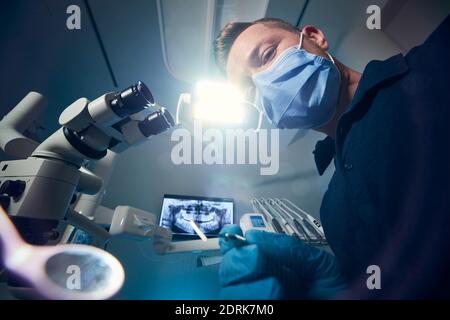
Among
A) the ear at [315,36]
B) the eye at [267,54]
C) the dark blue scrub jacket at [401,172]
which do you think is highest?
the ear at [315,36]

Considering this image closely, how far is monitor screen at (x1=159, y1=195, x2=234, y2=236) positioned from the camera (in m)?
1.04

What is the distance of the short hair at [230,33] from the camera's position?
77 centimetres

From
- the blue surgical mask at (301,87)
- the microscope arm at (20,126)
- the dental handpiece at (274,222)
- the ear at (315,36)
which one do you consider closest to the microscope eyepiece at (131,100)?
the microscope arm at (20,126)

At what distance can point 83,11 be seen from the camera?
732 mm

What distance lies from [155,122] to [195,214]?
68 centimetres

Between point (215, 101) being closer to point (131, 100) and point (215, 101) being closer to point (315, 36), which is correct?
point (315, 36)

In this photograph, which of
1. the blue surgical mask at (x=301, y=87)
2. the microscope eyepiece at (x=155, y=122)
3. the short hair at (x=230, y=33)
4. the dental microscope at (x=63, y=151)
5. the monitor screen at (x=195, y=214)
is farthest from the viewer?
the monitor screen at (x=195, y=214)

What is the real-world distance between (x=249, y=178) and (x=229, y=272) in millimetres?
867

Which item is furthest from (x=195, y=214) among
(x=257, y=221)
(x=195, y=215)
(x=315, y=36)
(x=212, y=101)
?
(x=315, y=36)

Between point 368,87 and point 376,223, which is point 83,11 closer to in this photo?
point 368,87

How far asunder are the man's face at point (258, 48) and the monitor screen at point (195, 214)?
648 mm

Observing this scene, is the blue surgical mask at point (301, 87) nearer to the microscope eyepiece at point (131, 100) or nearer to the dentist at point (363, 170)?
the dentist at point (363, 170)

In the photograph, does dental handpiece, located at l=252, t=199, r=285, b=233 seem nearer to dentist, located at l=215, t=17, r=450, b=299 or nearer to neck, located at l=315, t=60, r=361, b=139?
dentist, located at l=215, t=17, r=450, b=299

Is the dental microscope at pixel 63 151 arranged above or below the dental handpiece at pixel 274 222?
above
